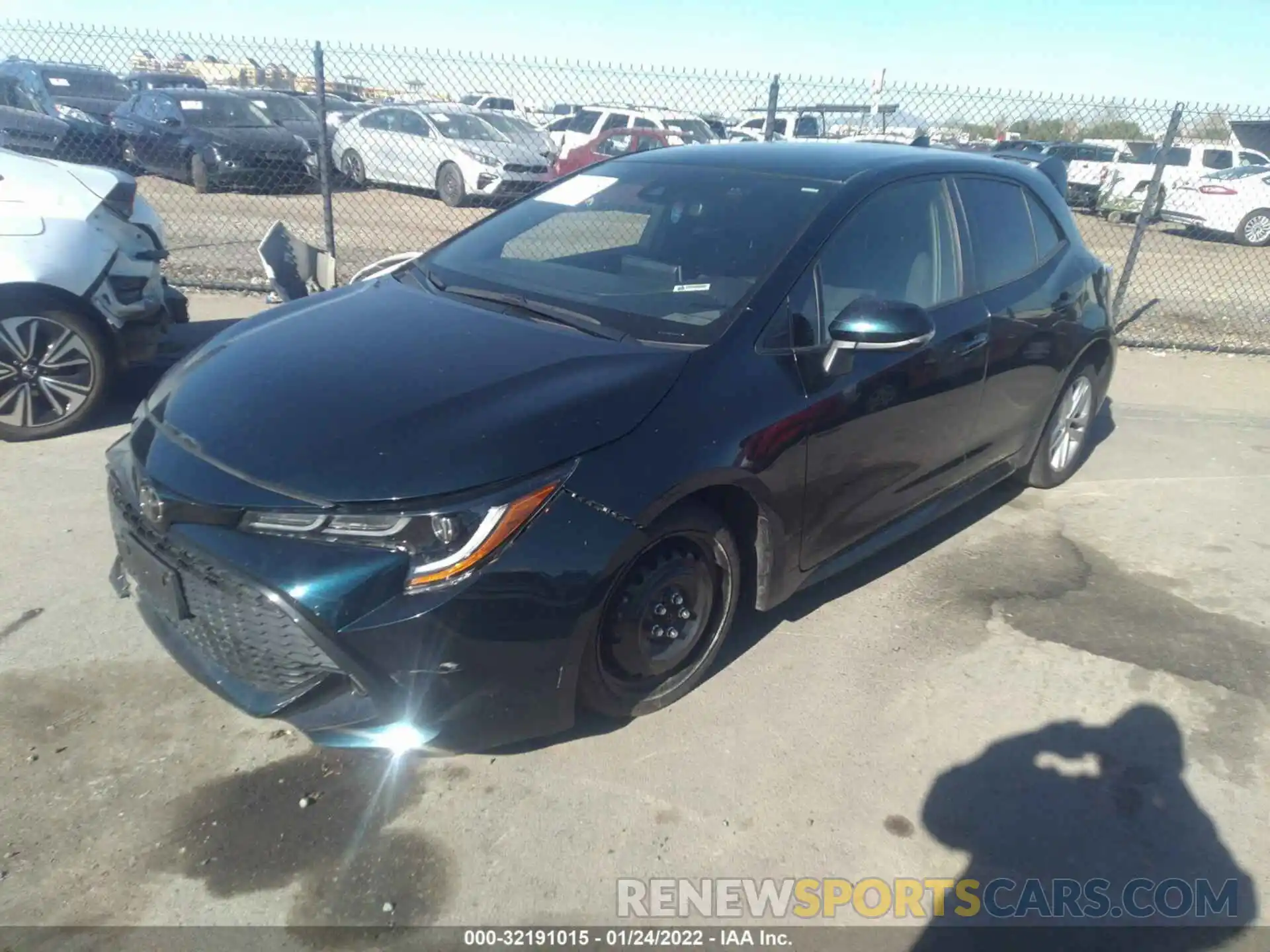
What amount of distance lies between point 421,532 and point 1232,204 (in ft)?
62.4

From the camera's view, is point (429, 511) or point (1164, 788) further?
point (1164, 788)

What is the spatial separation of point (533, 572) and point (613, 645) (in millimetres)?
486

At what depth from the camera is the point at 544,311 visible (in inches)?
126

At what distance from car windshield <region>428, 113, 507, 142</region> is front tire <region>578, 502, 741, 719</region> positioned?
1346 cm

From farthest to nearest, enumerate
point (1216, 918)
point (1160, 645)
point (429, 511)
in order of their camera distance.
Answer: point (1160, 645)
point (1216, 918)
point (429, 511)

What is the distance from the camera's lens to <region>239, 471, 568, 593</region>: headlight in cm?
234

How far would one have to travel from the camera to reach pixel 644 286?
10.9 ft

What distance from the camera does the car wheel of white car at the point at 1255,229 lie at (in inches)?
666

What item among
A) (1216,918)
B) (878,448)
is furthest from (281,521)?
(1216,918)

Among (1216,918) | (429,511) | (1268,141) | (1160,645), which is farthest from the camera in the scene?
(1268,141)

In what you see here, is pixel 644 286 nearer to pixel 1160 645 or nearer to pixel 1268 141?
pixel 1160 645

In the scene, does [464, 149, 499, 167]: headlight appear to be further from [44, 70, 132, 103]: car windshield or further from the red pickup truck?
[44, 70, 132, 103]: car windshield

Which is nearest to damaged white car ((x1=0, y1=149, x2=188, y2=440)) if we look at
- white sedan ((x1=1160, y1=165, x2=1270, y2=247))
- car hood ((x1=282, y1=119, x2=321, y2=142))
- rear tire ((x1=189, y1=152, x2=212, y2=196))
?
rear tire ((x1=189, y1=152, x2=212, y2=196))

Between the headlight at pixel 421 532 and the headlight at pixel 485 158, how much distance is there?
1318 centimetres
